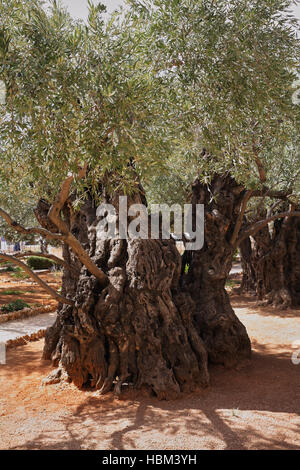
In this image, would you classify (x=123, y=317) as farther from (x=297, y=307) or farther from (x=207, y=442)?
(x=297, y=307)

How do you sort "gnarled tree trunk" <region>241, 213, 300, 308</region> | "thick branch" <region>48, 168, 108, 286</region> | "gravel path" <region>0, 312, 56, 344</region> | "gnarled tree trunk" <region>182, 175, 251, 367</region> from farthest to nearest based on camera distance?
"gnarled tree trunk" <region>241, 213, 300, 308</region>, "gravel path" <region>0, 312, 56, 344</region>, "gnarled tree trunk" <region>182, 175, 251, 367</region>, "thick branch" <region>48, 168, 108, 286</region>

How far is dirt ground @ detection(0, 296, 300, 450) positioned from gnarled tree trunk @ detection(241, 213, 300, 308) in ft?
21.1

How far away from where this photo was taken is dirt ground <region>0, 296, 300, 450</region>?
185 inches

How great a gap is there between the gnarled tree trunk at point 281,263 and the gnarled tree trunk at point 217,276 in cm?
553

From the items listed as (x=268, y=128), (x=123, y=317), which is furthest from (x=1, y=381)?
(x=268, y=128)

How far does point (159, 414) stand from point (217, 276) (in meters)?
3.94

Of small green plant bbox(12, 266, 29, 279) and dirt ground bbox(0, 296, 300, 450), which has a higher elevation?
small green plant bbox(12, 266, 29, 279)

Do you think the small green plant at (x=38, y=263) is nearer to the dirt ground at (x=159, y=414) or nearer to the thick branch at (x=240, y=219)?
the dirt ground at (x=159, y=414)

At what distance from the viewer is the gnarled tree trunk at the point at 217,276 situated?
809 centimetres

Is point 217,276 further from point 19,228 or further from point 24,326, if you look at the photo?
point 24,326

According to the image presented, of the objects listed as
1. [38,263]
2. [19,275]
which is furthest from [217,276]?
[38,263]

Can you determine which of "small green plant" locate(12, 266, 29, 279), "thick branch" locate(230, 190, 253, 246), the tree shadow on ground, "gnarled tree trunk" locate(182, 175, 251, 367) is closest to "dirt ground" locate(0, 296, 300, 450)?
the tree shadow on ground

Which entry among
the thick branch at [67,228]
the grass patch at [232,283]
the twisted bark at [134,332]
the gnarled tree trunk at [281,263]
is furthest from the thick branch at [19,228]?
the grass patch at [232,283]

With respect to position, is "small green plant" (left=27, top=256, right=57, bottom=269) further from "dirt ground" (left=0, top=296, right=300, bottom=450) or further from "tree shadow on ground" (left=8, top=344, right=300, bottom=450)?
"tree shadow on ground" (left=8, top=344, right=300, bottom=450)
